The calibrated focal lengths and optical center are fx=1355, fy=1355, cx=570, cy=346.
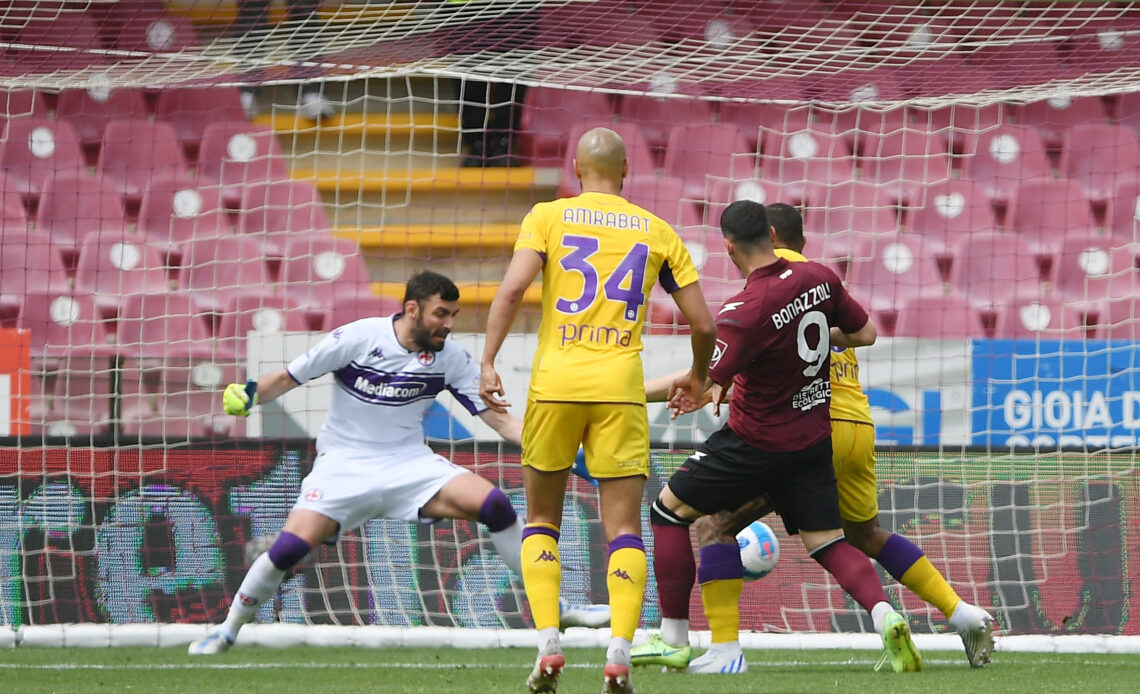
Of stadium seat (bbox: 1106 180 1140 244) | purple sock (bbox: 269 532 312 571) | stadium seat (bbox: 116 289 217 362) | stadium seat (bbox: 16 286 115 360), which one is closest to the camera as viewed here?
purple sock (bbox: 269 532 312 571)

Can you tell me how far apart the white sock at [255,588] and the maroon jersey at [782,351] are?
193 centimetres

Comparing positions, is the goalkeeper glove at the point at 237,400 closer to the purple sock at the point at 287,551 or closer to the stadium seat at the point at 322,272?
the purple sock at the point at 287,551

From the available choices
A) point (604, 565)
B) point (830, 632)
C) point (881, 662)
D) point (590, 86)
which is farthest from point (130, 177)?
point (881, 662)

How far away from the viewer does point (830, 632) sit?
5.91 metres

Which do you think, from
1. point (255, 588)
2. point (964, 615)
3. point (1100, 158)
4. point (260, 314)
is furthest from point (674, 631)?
point (1100, 158)

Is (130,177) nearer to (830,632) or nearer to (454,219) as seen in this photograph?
(454,219)

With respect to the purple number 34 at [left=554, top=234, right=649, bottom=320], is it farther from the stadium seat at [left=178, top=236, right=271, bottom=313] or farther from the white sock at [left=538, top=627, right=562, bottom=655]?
the stadium seat at [left=178, top=236, right=271, bottom=313]

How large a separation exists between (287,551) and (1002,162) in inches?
219

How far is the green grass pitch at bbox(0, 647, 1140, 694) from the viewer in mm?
3982

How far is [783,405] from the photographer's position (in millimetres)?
4301

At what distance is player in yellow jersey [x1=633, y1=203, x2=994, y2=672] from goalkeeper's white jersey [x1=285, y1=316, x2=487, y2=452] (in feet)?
3.70

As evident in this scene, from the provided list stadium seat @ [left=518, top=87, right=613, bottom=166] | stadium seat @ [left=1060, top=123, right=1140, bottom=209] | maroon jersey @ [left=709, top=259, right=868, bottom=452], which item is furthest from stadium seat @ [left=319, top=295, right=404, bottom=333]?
stadium seat @ [left=1060, top=123, right=1140, bottom=209]

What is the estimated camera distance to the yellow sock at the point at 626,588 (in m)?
3.54

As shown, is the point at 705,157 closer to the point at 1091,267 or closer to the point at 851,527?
the point at 1091,267
